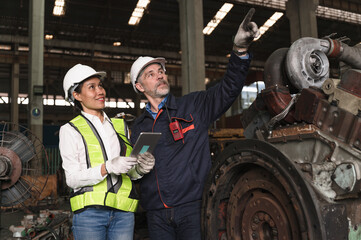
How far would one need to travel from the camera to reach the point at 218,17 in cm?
1507

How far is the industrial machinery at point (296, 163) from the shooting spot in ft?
4.32

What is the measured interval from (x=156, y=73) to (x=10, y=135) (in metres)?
2.71

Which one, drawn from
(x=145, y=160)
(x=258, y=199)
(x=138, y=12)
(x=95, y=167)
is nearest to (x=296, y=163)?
(x=258, y=199)

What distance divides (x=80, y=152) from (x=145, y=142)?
0.50 m

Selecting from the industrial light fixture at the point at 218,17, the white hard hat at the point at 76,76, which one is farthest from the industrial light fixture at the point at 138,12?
the white hard hat at the point at 76,76

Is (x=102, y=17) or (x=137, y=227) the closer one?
(x=137, y=227)

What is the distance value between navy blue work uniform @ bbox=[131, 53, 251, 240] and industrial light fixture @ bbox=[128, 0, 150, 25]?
492 inches

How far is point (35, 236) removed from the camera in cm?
397

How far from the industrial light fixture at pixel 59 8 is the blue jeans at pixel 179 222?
1304cm

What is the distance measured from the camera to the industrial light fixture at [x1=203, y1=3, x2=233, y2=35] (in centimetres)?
1416

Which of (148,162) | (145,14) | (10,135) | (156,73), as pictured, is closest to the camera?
(148,162)

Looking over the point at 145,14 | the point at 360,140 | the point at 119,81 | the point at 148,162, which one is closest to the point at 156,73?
the point at 148,162

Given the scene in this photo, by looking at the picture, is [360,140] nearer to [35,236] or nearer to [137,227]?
[137,227]

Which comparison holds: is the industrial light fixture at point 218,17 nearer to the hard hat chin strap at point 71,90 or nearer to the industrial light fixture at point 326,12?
the industrial light fixture at point 326,12
